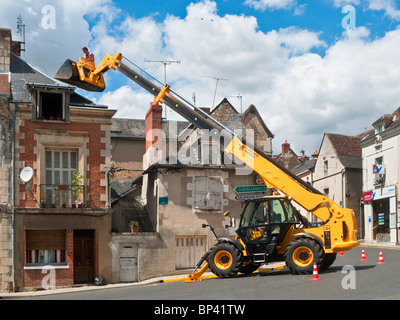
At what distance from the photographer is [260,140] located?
42.0 m

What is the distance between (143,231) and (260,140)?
→ 18.4m

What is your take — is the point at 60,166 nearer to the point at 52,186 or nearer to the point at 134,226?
the point at 52,186

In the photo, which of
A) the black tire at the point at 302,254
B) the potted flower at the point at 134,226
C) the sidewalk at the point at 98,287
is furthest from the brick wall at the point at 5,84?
the black tire at the point at 302,254

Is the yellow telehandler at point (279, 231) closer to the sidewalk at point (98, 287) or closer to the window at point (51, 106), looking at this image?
the sidewalk at point (98, 287)

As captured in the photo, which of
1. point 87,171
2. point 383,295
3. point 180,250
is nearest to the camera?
point 383,295

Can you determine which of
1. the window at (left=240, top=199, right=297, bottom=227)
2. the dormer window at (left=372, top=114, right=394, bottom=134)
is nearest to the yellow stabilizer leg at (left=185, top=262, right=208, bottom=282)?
the window at (left=240, top=199, right=297, bottom=227)

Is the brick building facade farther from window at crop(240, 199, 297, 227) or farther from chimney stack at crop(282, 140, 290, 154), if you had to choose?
chimney stack at crop(282, 140, 290, 154)

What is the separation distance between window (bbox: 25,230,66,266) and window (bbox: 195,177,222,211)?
5830 millimetres

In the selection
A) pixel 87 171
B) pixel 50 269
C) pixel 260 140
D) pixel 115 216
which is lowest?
pixel 50 269

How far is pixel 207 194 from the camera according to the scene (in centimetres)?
2511

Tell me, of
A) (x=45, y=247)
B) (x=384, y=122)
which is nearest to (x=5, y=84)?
(x=45, y=247)

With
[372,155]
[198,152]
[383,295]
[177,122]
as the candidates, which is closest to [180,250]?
[198,152]

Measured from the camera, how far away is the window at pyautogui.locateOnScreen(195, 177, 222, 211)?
25.0 m

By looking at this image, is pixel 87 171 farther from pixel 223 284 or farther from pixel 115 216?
pixel 223 284
